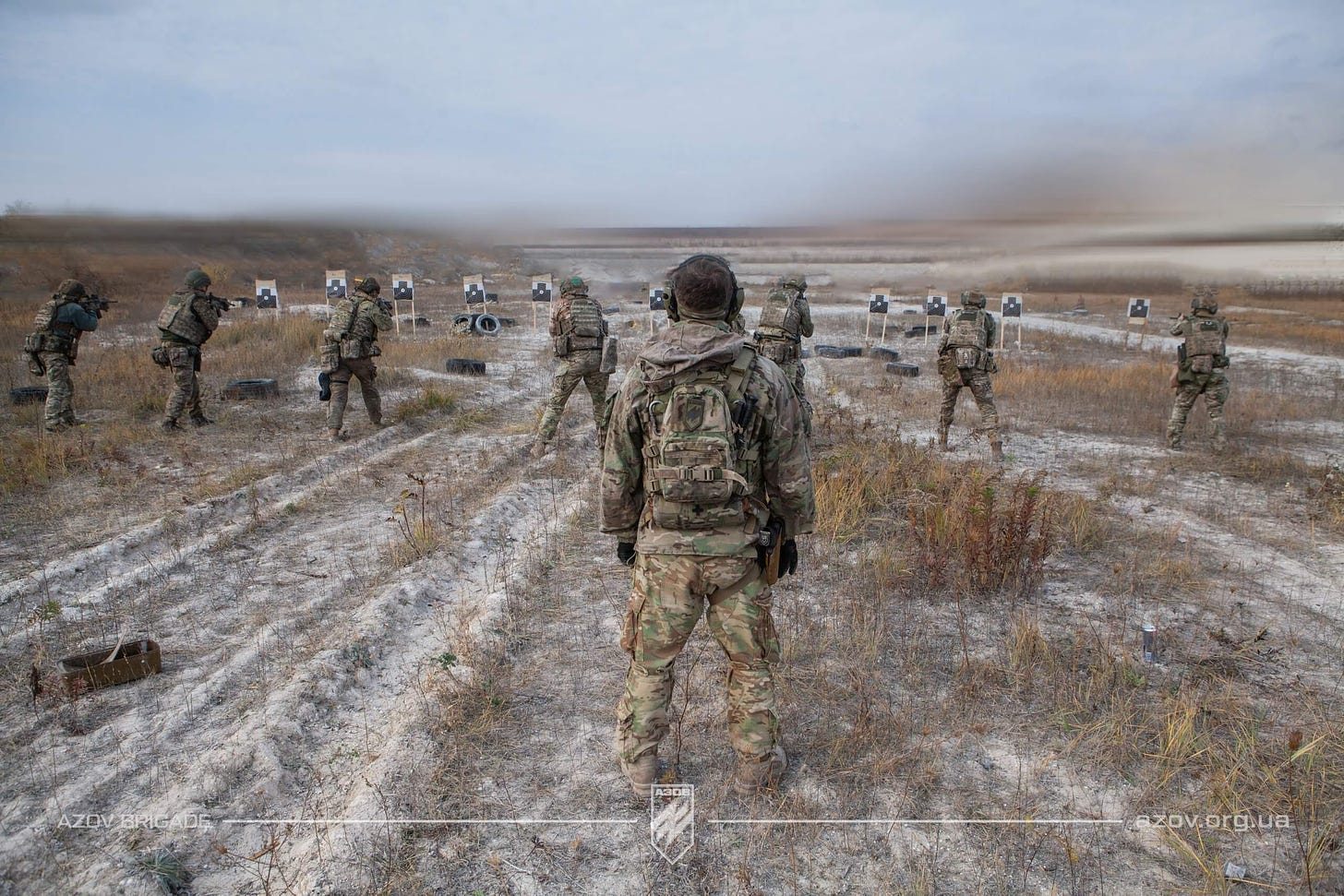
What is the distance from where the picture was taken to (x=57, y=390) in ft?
30.5

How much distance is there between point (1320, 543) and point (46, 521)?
37.3 feet

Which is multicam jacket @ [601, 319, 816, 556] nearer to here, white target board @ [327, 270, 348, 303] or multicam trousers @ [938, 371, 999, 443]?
multicam trousers @ [938, 371, 999, 443]

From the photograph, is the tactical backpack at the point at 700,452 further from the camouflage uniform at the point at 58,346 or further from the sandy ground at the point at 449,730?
the camouflage uniform at the point at 58,346

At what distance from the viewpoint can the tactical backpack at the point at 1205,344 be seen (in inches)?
368

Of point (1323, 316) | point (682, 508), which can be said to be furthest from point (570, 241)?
point (682, 508)

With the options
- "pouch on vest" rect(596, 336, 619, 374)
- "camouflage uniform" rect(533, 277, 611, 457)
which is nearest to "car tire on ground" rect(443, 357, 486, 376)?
"camouflage uniform" rect(533, 277, 611, 457)

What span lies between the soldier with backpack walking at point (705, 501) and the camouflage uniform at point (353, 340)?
715 cm

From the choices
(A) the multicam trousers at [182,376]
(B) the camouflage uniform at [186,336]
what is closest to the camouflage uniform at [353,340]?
(B) the camouflage uniform at [186,336]

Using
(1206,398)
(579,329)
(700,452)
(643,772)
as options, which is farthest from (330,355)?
(1206,398)

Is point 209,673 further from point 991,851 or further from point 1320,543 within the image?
point 1320,543

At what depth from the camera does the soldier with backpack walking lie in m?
3.01

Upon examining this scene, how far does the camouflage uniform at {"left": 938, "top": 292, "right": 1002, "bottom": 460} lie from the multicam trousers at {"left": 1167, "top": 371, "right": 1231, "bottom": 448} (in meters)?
2.67

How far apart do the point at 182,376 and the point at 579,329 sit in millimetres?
5297

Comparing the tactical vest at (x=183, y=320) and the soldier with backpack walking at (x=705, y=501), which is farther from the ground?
the tactical vest at (x=183, y=320)
